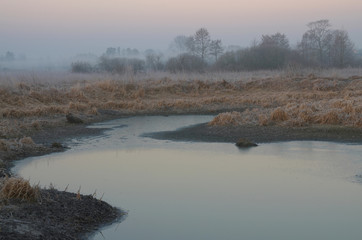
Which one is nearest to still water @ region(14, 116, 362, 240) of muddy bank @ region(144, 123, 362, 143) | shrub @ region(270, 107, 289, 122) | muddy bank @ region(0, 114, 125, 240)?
muddy bank @ region(0, 114, 125, 240)

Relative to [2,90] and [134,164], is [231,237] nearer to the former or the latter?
[134,164]

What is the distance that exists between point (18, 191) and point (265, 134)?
9.14 m

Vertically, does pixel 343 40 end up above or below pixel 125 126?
above

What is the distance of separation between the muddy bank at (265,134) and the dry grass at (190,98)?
521 millimetres

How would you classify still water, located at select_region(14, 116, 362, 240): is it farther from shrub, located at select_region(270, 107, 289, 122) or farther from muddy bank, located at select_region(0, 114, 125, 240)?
shrub, located at select_region(270, 107, 289, 122)

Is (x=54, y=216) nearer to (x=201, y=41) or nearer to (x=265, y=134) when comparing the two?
(x=265, y=134)

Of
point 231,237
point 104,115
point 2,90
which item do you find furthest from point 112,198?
point 2,90

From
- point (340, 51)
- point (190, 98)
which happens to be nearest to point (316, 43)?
point (340, 51)

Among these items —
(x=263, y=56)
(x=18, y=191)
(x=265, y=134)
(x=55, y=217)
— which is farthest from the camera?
(x=263, y=56)

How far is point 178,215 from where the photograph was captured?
7.43m

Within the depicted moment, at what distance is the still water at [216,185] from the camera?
6875mm

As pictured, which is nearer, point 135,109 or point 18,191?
point 18,191

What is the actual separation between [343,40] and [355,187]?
159ft

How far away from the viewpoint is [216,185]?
29.8 feet
